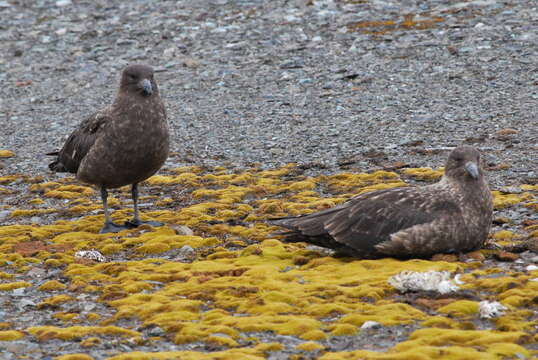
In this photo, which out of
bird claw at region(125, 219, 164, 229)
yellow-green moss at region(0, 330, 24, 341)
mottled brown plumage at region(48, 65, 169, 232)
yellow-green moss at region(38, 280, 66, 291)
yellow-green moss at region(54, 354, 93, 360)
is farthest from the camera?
bird claw at region(125, 219, 164, 229)

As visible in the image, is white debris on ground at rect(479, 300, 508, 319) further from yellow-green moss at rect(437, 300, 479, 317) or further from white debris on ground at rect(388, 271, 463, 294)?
white debris on ground at rect(388, 271, 463, 294)

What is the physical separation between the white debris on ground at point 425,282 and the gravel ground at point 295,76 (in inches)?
187

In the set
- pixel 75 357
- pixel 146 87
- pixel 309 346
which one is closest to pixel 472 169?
pixel 309 346

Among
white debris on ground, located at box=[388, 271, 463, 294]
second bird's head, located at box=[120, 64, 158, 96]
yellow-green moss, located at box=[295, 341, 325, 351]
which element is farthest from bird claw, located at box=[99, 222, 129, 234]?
yellow-green moss, located at box=[295, 341, 325, 351]

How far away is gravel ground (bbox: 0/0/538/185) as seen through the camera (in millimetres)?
15016

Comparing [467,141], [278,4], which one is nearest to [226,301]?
[467,141]

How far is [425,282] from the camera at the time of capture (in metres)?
7.91

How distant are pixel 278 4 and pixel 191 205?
11.1 meters

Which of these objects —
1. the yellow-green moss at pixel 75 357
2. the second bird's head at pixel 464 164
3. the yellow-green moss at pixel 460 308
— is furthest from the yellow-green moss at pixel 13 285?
the second bird's head at pixel 464 164

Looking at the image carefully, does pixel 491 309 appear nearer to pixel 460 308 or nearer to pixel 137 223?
pixel 460 308

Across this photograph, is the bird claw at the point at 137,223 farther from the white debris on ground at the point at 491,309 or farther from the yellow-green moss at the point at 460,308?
the white debris on ground at the point at 491,309

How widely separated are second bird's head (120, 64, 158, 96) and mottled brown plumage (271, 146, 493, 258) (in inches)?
124

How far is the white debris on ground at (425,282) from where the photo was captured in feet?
25.7

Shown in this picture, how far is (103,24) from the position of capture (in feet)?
75.8
